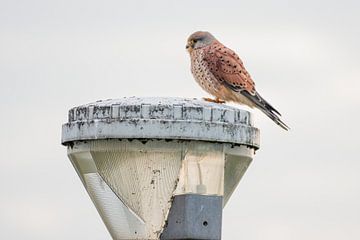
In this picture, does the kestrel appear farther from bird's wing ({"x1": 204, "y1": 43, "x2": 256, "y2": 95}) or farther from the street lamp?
the street lamp

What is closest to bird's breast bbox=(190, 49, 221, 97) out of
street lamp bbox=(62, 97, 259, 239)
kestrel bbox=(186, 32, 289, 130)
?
kestrel bbox=(186, 32, 289, 130)

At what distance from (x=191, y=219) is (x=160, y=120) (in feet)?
1.52

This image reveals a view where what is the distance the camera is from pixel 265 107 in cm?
802

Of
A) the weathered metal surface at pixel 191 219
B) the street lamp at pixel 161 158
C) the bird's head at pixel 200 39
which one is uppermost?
the bird's head at pixel 200 39

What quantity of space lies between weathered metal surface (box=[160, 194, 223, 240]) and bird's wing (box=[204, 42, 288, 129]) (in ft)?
14.0

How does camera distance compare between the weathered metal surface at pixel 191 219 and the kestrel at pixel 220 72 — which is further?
the kestrel at pixel 220 72

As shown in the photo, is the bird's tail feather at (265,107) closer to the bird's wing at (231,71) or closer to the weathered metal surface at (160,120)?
the bird's wing at (231,71)

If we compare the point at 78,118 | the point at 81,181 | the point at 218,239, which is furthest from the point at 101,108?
the point at 218,239

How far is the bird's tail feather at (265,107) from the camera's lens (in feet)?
25.2

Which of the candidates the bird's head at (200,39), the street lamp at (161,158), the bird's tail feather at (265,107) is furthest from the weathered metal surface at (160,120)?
the bird's head at (200,39)

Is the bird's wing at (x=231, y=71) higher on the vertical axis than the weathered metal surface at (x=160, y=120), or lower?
higher

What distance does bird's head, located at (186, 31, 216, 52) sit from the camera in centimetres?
942

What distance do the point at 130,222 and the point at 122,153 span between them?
1.02 feet

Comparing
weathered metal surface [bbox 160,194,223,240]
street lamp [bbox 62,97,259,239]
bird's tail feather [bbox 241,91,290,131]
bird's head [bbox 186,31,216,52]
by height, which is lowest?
weathered metal surface [bbox 160,194,223,240]
